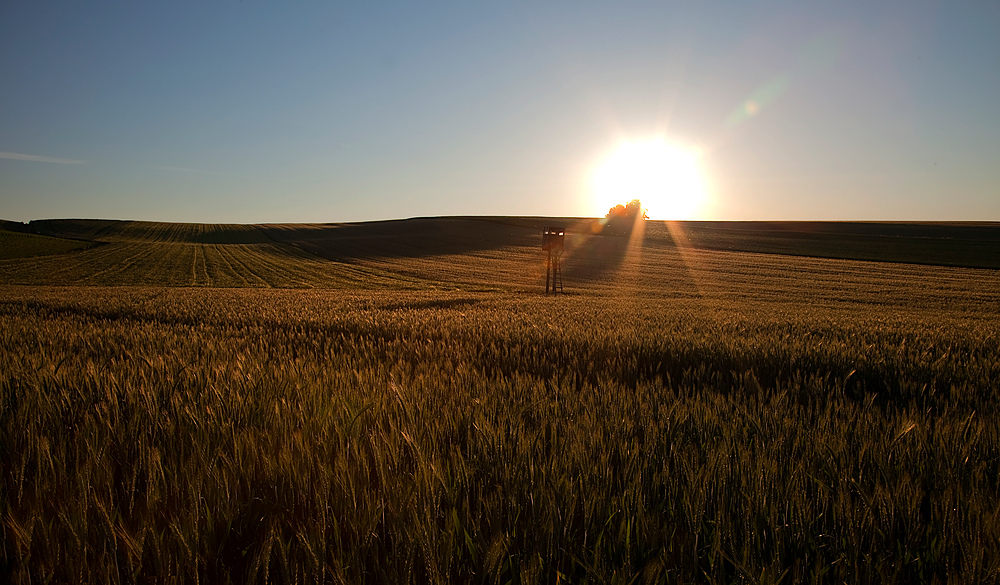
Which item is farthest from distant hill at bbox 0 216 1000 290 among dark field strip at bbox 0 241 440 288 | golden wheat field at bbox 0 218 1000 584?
golden wheat field at bbox 0 218 1000 584

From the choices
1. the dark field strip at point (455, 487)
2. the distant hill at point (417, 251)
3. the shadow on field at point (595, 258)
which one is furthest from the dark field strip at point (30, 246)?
the dark field strip at point (455, 487)

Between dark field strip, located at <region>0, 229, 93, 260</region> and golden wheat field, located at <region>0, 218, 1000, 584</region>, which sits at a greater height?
dark field strip, located at <region>0, 229, 93, 260</region>

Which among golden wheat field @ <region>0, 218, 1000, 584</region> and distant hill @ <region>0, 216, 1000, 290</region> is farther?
distant hill @ <region>0, 216, 1000, 290</region>

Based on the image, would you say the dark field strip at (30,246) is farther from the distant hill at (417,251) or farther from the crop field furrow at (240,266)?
the crop field furrow at (240,266)

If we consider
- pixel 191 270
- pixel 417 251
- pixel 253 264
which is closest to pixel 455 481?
pixel 191 270

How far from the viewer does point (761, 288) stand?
2944 cm

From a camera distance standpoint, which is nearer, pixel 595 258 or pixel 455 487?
pixel 455 487

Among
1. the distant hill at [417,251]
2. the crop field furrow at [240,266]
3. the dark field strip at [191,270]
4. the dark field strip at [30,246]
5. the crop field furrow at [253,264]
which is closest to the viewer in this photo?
the dark field strip at [191,270]

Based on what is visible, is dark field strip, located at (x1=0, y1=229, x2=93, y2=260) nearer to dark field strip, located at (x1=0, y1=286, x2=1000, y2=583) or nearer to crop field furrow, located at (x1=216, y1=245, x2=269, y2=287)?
crop field furrow, located at (x1=216, y1=245, x2=269, y2=287)

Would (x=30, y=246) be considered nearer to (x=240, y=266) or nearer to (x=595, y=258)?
(x=240, y=266)

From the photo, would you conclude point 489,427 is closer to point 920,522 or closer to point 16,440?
point 920,522

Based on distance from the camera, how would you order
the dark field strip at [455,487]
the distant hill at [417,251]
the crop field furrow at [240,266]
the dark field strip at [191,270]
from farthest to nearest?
1. the distant hill at [417,251]
2. the crop field furrow at [240,266]
3. the dark field strip at [191,270]
4. the dark field strip at [455,487]

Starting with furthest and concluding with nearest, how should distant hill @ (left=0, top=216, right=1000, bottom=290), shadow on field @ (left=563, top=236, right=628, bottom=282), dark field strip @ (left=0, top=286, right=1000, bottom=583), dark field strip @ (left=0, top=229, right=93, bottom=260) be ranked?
1. dark field strip @ (left=0, top=229, right=93, bottom=260)
2. shadow on field @ (left=563, top=236, right=628, bottom=282)
3. distant hill @ (left=0, top=216, right=1000, bottom=290)
4. dark field strip @ (left=0, top=286, right=1000, bottom=583)

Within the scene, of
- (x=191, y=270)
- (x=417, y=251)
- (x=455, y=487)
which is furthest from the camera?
(x=417, y=251)
